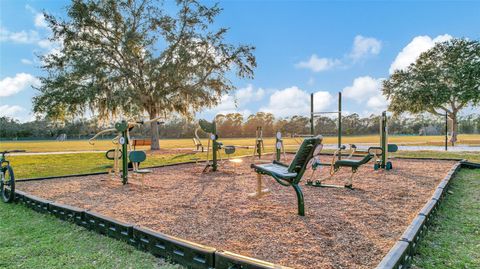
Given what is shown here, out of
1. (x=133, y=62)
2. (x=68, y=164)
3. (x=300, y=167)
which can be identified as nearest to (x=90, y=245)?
(x=300, y=167)

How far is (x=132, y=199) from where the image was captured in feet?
16.7

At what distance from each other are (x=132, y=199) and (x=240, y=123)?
2417 inches

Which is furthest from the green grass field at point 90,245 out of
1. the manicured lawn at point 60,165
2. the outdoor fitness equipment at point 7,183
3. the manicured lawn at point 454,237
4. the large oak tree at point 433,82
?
the large oak tree at point 433,82

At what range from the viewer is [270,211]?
13.9ft

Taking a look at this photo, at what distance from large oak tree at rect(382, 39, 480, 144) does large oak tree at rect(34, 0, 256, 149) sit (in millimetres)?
12661

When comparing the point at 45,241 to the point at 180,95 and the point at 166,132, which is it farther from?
the point at 166,132

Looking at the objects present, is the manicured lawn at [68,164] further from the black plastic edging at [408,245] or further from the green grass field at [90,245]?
the black plastic edging at [408,245]

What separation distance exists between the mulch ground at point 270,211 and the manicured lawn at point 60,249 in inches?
19.4

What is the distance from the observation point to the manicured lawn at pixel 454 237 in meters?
2.61

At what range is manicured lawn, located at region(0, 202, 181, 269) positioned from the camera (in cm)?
270

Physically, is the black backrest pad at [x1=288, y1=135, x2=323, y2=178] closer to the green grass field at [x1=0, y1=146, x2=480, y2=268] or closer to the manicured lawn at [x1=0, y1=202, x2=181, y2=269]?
the green grass field at [x1=0, y1=146, x2=480, y2=268]

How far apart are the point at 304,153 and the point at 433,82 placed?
77.5ft

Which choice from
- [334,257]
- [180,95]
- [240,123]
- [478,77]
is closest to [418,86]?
[478,77]

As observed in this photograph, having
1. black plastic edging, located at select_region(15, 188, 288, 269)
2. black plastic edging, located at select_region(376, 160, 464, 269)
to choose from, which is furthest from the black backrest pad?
black plastic edging, located at select_region(15, 188, 288, 269)
